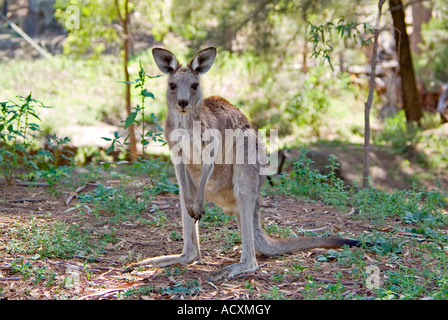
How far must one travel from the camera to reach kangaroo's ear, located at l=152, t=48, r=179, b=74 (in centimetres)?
345

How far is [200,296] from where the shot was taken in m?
2.96

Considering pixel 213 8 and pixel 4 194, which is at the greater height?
pixel 213 8

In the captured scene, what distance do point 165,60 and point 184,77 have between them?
197mm

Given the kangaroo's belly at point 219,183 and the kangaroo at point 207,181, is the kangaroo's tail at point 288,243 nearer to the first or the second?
the kangaroo at point 207,181

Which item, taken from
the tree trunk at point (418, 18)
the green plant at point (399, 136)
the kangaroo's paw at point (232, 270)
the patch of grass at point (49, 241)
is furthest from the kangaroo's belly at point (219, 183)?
the tree trunk at point (418, 18)

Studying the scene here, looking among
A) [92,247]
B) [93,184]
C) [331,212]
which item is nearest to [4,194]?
[93,184]

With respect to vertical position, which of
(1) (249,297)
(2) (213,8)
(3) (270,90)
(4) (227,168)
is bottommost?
(1) (249,297)

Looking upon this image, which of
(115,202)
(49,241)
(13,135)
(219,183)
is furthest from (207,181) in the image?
(13,135)

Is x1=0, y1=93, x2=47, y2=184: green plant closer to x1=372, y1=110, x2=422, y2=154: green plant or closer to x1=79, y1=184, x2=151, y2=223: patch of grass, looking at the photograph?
x1=79, y1=184, x2=151, y2=223: patch of grass

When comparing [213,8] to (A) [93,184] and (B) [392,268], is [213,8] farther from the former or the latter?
(B) [392,268]

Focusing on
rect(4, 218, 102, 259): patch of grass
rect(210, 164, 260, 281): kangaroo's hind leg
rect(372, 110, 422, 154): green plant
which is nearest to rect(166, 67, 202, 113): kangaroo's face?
rect(210, 164, 260, 281): kangaroo's hind leg
